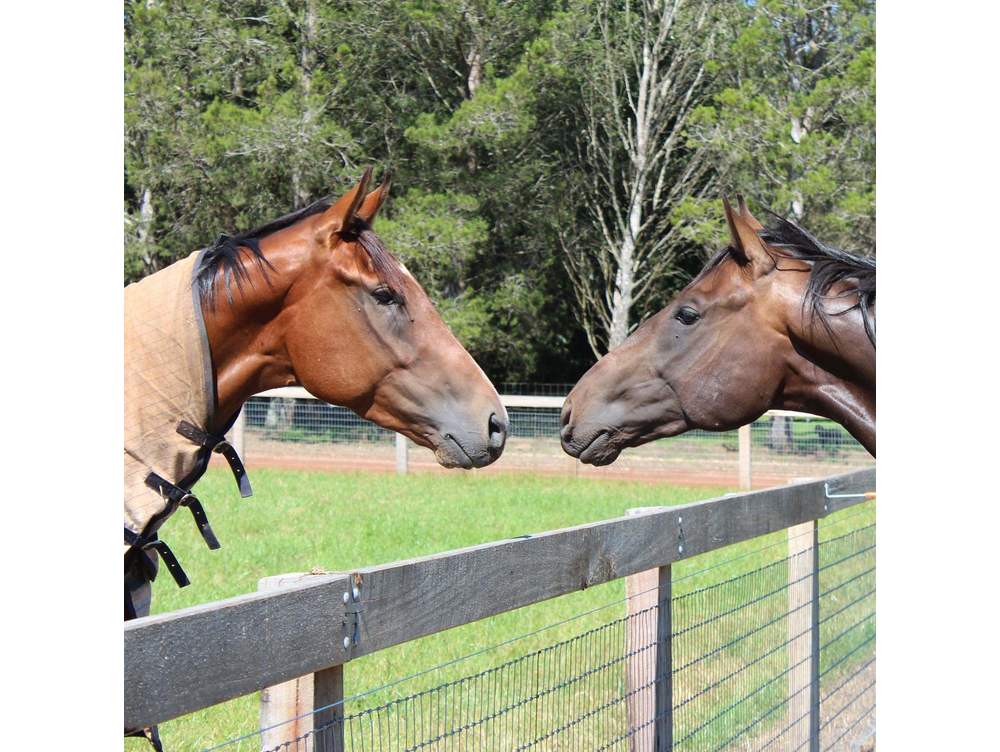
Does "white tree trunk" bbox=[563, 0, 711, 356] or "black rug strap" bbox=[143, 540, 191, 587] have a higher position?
"white tree trunk" bbox=[563, 0, 711, 356]

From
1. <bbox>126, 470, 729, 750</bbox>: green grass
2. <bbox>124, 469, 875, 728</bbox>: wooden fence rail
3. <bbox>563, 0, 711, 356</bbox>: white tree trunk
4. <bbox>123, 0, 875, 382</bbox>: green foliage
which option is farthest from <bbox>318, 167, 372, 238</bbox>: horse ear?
<bbox>563, 0, 711, 356</bbox>: white tree trunk

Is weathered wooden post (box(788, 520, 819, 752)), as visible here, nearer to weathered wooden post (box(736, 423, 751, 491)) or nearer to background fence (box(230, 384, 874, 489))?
background fence (box(230, 384, 874, 489))

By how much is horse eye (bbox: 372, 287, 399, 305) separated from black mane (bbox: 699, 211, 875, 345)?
97cm

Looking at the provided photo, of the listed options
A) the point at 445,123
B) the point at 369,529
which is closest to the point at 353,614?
the point at 369,529

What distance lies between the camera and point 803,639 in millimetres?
4070

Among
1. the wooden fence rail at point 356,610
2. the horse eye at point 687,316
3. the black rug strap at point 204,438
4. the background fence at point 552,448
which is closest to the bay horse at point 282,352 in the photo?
the black rug strap at point 204,438

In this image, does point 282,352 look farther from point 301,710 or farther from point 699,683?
point 699,683

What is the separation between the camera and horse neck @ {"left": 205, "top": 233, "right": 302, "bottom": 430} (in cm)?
276

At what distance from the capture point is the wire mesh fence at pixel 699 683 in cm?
291

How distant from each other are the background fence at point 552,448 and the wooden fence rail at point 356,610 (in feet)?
32.7

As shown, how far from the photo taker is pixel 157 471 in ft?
8.29

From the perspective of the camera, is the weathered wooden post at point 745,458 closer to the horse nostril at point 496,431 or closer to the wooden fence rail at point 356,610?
the wooden fence rail at point 356,610

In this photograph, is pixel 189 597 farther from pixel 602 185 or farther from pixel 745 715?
pixel 602 185

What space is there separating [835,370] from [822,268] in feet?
0.94
